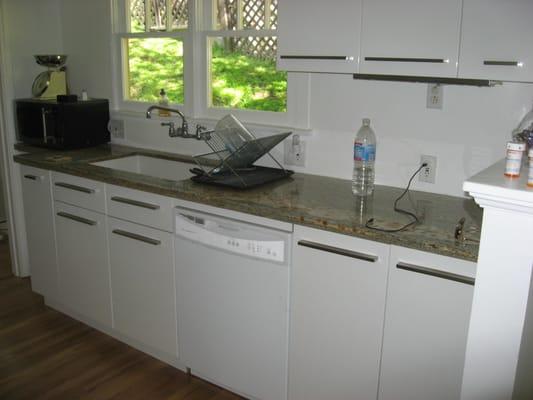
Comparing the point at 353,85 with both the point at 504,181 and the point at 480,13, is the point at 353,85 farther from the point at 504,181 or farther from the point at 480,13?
the point at 504,181

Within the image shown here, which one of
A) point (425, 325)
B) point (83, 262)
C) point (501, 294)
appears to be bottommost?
point (83, 262)

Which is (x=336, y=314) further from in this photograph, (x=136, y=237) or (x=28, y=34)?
(x=28, y=34)

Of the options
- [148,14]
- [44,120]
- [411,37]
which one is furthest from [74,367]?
[411,37]

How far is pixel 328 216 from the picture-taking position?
2.01 m

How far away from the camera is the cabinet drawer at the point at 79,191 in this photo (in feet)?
9.05

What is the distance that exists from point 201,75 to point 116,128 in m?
0.76

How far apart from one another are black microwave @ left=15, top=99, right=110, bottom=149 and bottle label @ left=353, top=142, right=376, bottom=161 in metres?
1.74

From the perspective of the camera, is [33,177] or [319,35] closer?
[319,35]

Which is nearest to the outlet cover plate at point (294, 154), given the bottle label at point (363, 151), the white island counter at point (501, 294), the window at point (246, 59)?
the window at point (246, 59)

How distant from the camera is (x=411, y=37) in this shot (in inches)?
76.2

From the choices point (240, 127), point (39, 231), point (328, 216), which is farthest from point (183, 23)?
point (328, 216)

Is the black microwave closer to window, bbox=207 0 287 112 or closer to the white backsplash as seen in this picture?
window, bbox=207 0 287 112

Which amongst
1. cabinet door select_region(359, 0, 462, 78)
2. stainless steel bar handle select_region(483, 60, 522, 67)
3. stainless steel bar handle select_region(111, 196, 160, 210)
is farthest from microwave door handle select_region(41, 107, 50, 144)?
stainless steel bar handle select_region(483, 60, 522, 67)

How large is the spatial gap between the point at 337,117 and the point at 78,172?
132 centimetres
